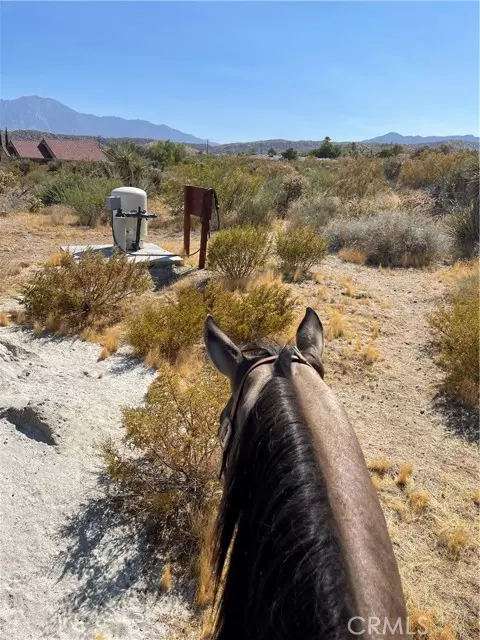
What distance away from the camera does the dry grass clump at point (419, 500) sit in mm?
3188

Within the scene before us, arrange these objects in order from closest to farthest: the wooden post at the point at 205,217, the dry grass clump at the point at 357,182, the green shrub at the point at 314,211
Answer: the wooden post at the point at 205,217
the green shrub at the point at 314,211
the dry grass clump at the point at 357,182

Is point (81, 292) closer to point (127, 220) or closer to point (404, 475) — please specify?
point (127, 220)

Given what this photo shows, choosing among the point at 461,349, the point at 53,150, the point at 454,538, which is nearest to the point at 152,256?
the point at 461,349

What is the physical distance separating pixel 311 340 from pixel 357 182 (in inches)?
653

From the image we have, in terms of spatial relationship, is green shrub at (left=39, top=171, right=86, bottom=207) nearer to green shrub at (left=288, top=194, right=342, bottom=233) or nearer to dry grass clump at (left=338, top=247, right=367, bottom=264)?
green shrub at (left=288, top=194, right=342, bottom=233)

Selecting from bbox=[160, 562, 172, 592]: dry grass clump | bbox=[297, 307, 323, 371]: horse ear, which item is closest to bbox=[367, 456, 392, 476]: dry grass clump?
bbox=[160, 562, 172, 592]: dry grass clump

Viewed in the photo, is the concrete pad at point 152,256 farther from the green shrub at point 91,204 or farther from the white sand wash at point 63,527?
the green shrub at point 91,204

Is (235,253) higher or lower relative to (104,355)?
higher

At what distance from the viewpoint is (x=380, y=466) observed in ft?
11.7

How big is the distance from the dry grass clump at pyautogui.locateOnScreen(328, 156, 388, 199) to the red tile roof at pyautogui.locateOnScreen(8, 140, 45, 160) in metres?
31.3

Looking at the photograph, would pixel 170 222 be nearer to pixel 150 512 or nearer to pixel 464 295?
pixel 464 295

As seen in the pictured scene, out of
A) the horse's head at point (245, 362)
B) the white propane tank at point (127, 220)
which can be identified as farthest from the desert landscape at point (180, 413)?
the horse's head at point (245, 362)

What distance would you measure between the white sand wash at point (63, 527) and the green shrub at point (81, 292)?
4.56ft

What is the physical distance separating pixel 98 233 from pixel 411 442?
10.1 m
